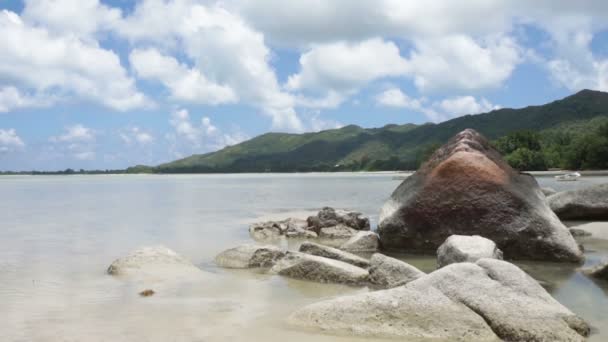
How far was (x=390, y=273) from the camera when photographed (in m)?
11.0

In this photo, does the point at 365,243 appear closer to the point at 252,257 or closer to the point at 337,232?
the point at 252,257

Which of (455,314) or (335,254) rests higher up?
(335,254)

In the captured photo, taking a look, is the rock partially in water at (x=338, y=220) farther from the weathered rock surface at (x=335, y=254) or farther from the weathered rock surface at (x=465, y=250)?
the weathered rock surface at (x=465, y=250)

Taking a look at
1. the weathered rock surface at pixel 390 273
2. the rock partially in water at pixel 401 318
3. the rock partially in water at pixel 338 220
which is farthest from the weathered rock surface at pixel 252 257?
the rock partially in water at pixel 338 220

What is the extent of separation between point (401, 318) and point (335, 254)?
5169 millimetres

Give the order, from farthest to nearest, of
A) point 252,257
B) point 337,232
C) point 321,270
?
point 337,232 < point 252,257 < point 321,270

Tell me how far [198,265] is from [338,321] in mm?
7053

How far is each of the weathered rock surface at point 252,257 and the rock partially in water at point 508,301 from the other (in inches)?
211

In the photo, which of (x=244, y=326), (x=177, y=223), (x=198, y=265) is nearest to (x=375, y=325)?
(x=244, y=326)

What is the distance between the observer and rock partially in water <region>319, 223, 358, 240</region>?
778 inches

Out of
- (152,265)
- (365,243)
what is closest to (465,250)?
(365,243)

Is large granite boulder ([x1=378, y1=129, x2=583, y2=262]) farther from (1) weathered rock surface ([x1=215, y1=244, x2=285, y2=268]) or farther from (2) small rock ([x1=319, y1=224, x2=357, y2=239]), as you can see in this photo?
(2) small rock ([x1=319, y1=224, x2=357, y2=239])

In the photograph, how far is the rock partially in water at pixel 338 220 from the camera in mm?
20859

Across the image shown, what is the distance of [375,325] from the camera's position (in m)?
8.01
